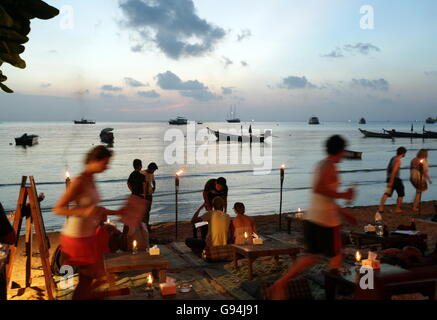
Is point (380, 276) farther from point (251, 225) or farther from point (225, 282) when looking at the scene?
point (251, 225)

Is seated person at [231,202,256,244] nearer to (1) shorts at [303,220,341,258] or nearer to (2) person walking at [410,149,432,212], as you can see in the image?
(1) shorts at [303,220,341,258]

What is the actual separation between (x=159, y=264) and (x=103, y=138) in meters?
81.0

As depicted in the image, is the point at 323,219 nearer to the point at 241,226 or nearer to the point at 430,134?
the point at 241,226

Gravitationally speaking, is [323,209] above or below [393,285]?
above

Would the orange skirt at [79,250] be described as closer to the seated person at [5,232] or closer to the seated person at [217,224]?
the seated person at [5,232]

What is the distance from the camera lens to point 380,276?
5102mm

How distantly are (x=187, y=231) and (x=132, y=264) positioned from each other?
17.9 ft

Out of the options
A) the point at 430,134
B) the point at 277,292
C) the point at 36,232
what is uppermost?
the point at 430,134

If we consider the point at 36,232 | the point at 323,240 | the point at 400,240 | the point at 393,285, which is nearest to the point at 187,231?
the point at 400,240

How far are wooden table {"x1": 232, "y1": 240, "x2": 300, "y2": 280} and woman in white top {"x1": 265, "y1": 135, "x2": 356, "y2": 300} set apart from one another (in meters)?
2.16

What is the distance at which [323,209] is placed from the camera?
489 cm

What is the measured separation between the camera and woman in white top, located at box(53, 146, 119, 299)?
4285 mm

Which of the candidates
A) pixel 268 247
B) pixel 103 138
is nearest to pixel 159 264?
pixel 268 247
